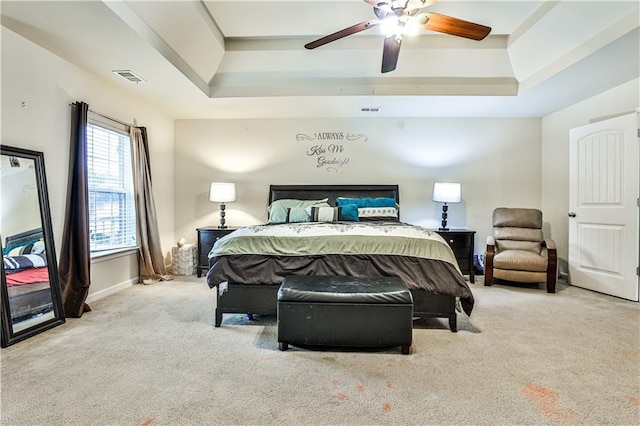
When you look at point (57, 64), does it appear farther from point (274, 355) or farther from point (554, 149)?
point (554, 149)

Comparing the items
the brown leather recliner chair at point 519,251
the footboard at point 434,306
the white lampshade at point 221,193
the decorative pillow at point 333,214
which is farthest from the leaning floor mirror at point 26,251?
the brown leather recliner chair at point 519,251

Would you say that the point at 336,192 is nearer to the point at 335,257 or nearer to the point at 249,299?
the point at 335,257

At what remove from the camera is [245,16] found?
3549 mm

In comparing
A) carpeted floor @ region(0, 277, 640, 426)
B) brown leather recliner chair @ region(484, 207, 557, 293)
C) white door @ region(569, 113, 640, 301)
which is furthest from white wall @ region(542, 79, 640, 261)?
carpeted floor @ region(0, 277, 640, 426)

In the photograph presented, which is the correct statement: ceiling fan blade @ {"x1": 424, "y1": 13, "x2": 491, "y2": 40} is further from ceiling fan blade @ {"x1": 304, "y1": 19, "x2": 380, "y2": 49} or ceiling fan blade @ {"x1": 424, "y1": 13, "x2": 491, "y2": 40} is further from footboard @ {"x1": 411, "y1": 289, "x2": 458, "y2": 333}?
footboard @ {"x1": 411, "y1": 289, "x2": 458, "y2": 333}

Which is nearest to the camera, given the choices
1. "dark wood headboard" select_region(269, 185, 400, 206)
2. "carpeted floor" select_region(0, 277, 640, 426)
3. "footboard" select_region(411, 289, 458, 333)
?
"carpeted floor" select_region(0, 277, 640, 426)

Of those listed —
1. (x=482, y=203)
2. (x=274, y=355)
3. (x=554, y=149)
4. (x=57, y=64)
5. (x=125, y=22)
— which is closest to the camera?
(x=274, y=355)

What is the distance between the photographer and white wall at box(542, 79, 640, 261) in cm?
421

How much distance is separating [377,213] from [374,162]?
45.6 inches

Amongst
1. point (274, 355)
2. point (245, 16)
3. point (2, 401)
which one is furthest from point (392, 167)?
point (2, 401)

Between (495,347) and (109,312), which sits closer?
(495,347)

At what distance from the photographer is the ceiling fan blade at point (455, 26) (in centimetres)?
239

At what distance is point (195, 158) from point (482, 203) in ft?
15.1

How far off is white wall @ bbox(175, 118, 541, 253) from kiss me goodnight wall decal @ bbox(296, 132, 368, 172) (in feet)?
0.05
